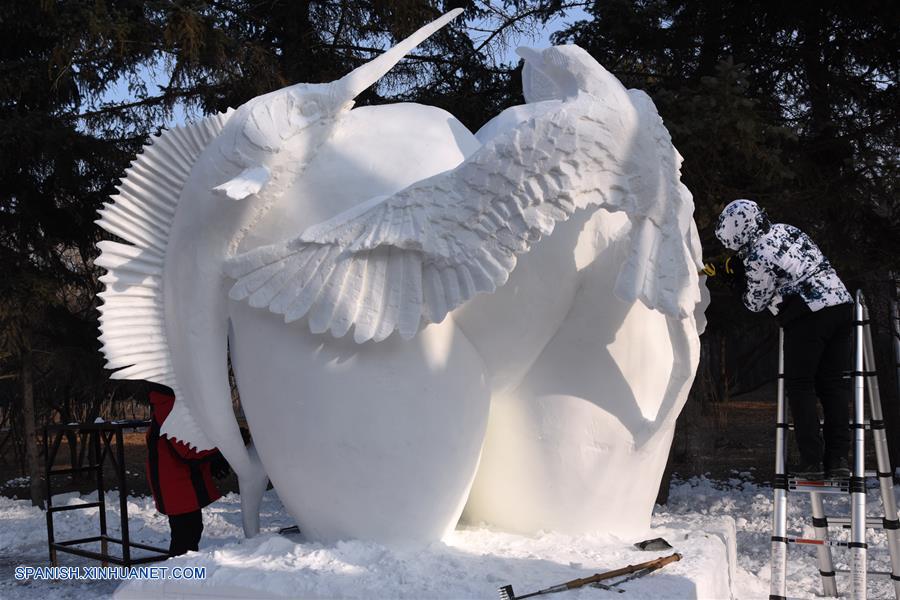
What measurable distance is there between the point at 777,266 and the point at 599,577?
1.45 m

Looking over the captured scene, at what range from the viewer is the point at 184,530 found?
525 centimetres

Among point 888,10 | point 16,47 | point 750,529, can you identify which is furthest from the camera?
point 16,47

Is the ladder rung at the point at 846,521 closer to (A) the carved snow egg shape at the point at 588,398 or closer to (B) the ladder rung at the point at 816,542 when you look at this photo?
(B) the ladder rung at the point at 816,542

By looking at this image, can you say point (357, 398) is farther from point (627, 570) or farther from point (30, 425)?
point (30, 425)

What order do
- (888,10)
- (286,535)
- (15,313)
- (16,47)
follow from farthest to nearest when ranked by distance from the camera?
1. (16,47)
2. (15,313)
3. (888,10)
4. (286,535)

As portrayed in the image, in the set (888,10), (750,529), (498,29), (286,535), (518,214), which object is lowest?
(750,529)

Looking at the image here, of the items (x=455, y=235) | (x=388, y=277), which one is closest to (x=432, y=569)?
(x=388, y=277)

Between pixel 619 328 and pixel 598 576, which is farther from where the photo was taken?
pixel 619 328

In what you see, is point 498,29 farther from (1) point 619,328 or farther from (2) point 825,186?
(1) point 619,328

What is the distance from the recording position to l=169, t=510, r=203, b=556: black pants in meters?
5.24

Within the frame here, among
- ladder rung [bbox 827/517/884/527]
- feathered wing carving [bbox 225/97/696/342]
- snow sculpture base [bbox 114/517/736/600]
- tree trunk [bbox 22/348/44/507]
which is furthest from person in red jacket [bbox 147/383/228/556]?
tree trunk [bbox 22/348/44/507]

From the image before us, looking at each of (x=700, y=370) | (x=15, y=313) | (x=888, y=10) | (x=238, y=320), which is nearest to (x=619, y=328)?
(x=238, y=320)

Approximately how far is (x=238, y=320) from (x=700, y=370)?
5.23m

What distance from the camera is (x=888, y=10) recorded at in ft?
21.6
